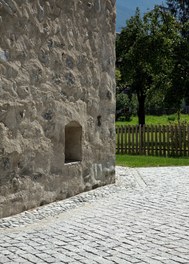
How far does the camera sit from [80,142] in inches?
316

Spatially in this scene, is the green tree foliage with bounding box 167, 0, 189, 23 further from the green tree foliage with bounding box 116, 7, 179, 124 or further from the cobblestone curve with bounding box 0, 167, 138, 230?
the cobblestone curve with bounding box 0, 167, 138, 230

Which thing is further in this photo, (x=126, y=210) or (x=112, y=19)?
(x=112, y=19)

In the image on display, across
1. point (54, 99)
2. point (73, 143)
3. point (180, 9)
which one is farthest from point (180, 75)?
point (54, 99)

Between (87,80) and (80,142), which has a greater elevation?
(87,80)

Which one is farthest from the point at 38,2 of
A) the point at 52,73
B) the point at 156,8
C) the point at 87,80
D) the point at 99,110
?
the point at 156,8

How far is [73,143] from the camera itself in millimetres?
8117

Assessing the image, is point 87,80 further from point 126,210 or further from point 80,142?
point 126,210

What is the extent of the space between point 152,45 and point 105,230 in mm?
18657

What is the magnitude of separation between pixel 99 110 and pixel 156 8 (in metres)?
18.8

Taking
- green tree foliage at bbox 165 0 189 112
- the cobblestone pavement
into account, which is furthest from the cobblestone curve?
green tree foliage at bbox 165 0 189 112

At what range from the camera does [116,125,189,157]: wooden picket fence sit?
664 inches

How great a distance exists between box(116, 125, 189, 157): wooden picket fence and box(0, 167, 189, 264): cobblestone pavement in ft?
27.4

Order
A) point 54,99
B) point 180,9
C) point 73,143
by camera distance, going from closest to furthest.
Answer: point 54,99 → point 73,143 → point 180,9

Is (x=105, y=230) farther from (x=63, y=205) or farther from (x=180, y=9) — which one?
(x=180, y=9)
